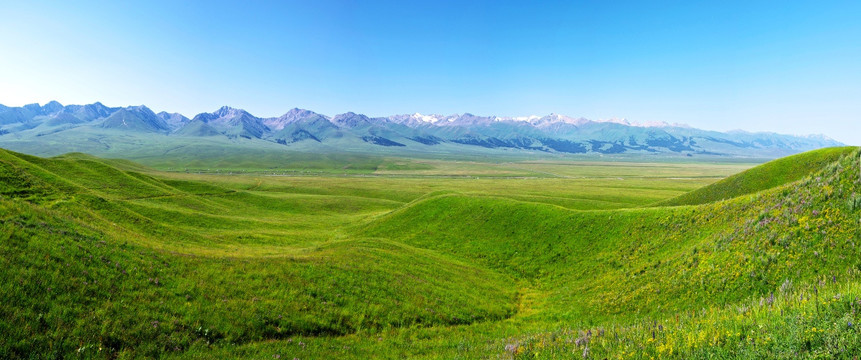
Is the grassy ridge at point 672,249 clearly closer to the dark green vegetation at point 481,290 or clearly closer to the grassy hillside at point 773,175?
the dark green vegetation at point 481,290

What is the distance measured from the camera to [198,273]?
1831cm

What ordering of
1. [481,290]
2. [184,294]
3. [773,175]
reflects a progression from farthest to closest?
[773,175]
[481,290]
[184,294]

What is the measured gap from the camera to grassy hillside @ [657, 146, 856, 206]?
4469cm

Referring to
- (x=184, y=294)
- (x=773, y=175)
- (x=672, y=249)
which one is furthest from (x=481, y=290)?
(x=773, y=175)

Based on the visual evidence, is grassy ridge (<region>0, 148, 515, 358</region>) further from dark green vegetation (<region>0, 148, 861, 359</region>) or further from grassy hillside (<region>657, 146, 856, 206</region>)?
grassy hillside (<region>657, 146, 856, 206</region>)

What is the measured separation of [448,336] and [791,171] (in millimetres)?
56889

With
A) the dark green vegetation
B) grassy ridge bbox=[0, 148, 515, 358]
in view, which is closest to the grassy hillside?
the dark green vegetation

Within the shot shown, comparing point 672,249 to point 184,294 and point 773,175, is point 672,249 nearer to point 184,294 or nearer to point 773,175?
point 184,294

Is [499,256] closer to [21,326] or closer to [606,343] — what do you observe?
[606,343]

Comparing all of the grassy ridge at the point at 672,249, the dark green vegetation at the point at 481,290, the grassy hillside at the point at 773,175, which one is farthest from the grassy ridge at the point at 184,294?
the grassy hillside at the point at 773,175

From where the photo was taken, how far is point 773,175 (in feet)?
155

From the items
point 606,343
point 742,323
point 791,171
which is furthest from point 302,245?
point 791,171

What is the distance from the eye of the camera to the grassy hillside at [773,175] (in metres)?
44.7

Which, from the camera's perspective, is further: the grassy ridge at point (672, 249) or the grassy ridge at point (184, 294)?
the grassy ridge at point (672, 249)
